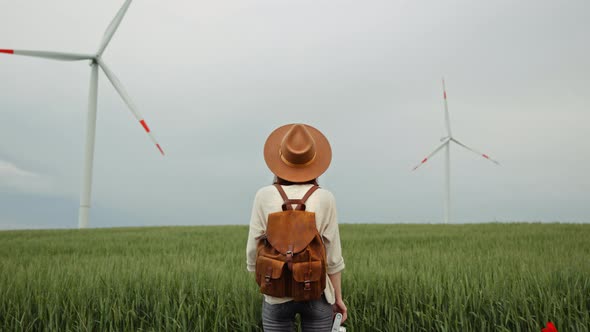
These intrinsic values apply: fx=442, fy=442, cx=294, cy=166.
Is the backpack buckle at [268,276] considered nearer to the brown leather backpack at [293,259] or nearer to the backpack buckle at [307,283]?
the brown leather backpack at [293,259]

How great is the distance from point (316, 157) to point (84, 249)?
11.1 metres

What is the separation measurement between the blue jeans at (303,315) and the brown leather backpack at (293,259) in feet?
0.64

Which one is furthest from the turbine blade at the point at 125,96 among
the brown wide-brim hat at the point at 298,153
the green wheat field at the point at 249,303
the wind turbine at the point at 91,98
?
the brown wide-brim hat at the point at 298,153

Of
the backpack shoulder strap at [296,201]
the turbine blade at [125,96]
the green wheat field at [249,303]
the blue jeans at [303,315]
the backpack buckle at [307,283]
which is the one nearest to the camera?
the backpack buckle at [307,283]

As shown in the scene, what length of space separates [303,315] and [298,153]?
1.26m

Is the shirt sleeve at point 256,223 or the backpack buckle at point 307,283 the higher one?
the shirt sleeve at point 256,223

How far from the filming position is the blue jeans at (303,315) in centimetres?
335

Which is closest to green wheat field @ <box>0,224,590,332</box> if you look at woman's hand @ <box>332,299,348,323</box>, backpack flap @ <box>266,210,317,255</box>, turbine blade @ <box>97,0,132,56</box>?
woman's hand @ <box>332,299,348,323</box>

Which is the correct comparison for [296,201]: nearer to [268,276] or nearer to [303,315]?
[268,276]

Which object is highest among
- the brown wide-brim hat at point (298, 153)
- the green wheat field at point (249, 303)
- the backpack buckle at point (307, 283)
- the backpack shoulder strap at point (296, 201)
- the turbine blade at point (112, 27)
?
the turbine blade at point (112, 27)

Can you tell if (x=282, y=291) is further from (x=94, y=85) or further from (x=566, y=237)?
(x=94, y=85)

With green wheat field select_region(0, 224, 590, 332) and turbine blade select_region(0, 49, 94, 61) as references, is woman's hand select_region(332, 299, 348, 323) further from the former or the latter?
turbine blade select_region(0, 49, 94, 61)

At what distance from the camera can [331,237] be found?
342cm

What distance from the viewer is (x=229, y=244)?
41.2ft
